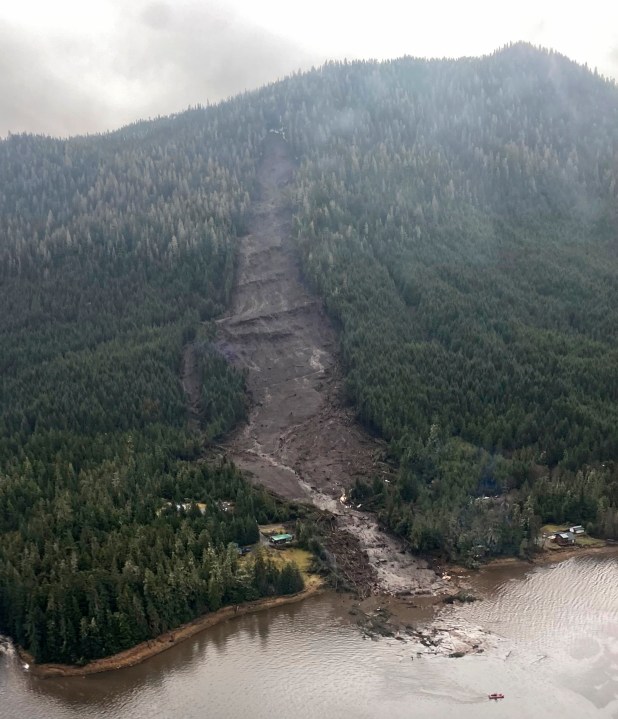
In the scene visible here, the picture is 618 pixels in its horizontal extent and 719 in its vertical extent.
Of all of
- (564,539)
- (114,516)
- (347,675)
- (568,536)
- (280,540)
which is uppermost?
(114,516)


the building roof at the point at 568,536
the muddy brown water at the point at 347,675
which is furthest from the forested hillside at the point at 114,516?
the building roof at the point at 568,536

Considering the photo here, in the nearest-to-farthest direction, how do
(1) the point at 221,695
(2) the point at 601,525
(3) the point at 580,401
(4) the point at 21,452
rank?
(1) the point at 221,695 < (2) the point at 601,525 < (4) the point at 21,452 < (3) the point at 580,401

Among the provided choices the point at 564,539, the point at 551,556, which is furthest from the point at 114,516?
the point at 564,539

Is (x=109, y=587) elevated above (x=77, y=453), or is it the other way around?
(x=77, y=453)

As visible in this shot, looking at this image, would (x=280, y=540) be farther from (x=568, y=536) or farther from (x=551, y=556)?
(x=568, y=536)

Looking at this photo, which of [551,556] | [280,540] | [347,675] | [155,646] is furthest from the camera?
[551,556]

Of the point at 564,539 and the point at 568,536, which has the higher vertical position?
the point at 568,536

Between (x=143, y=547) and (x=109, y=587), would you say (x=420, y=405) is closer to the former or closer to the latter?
(x=143, y=547)

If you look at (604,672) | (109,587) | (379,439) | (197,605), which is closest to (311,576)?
(197,605)
